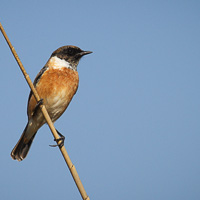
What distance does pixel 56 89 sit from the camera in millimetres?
4805

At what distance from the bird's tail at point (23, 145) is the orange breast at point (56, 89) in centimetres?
42

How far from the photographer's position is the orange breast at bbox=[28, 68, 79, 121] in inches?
189

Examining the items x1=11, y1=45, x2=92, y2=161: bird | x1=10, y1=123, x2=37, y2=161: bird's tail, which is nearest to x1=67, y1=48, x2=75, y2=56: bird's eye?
x1=11, y1=45, x2=92, y2=161: bird

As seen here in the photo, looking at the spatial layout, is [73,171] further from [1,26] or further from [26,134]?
[26,134]

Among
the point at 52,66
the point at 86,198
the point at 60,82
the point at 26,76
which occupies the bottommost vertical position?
the point at 86,198

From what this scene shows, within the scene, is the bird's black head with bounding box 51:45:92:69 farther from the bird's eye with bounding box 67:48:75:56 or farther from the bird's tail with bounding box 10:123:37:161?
the bird's tail with bounding box 10:123:37:161

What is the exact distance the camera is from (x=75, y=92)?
5.17 m

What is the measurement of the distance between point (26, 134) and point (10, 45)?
9.27 ft

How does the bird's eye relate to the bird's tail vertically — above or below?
above

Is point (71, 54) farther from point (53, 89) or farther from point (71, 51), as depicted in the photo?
point (53, 89)

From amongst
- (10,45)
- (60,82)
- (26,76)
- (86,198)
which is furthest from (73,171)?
(60,82)

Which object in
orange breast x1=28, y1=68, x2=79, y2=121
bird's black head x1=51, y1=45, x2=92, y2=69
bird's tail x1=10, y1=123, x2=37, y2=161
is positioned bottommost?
bird's tail x1=10, y1=123, x2=37, y2=161

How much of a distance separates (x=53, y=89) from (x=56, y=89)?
0.05m

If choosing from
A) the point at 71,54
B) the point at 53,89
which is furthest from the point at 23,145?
the point at 71,54
